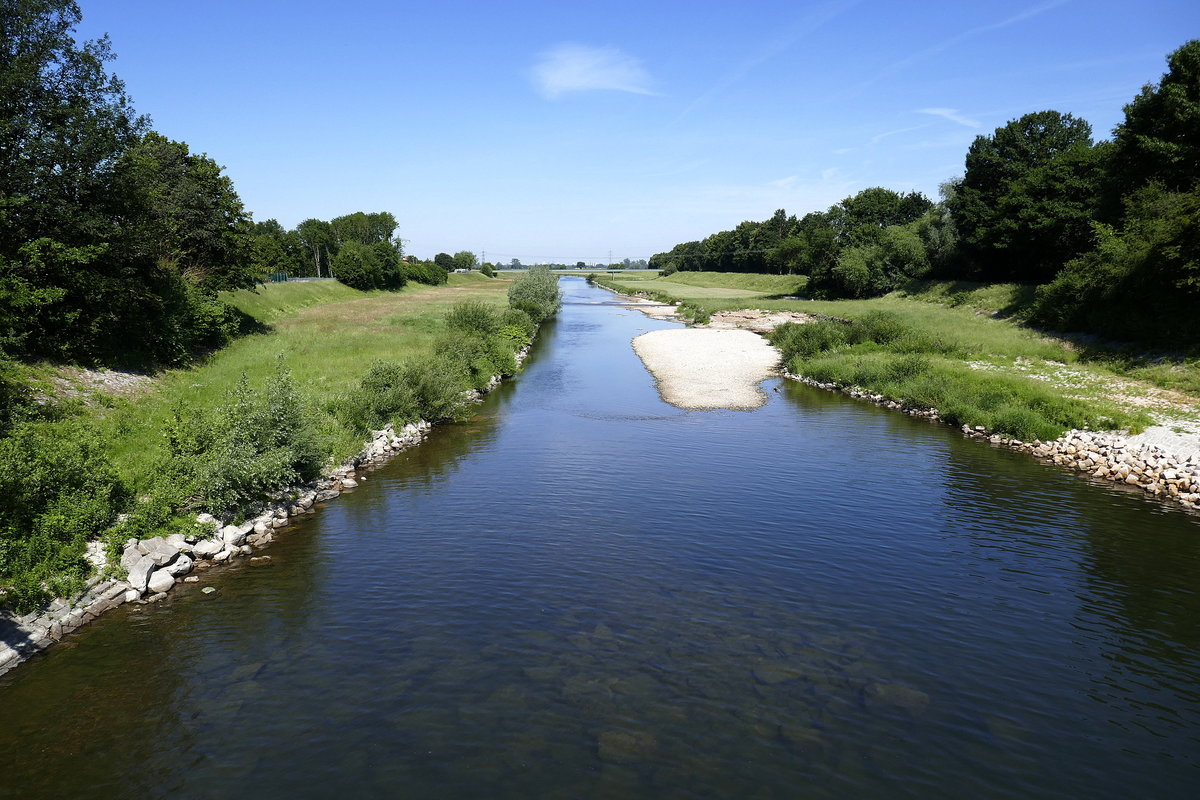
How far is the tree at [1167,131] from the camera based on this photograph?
1735 inches

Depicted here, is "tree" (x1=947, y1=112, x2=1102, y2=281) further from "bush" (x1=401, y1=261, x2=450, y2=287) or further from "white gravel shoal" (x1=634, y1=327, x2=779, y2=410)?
"bush" (x1=401, y1=261, x2=450, y2=287)

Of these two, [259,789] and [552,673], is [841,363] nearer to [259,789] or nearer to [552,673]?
[552,673]

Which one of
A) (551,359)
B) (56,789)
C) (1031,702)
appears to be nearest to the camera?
(56,789)

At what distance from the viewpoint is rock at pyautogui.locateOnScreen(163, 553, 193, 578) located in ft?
56.1

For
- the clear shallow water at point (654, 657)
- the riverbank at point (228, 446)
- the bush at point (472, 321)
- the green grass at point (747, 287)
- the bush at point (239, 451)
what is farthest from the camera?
the green grass at point (747, 287)

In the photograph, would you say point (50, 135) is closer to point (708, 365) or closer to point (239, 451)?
point (239, 451)

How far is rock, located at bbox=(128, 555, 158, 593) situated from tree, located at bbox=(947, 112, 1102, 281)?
7025 cm

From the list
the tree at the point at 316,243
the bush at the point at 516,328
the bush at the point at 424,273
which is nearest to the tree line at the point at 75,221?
the bush at the point at 516,328

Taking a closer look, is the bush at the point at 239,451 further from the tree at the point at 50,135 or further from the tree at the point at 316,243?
the tree at the point at 316,243

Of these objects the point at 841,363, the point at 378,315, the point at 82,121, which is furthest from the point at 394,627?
the point at 378,315

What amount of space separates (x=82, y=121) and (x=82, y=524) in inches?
854

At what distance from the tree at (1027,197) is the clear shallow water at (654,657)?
50643mm

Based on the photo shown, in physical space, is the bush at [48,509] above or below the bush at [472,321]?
below

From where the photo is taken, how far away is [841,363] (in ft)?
160
